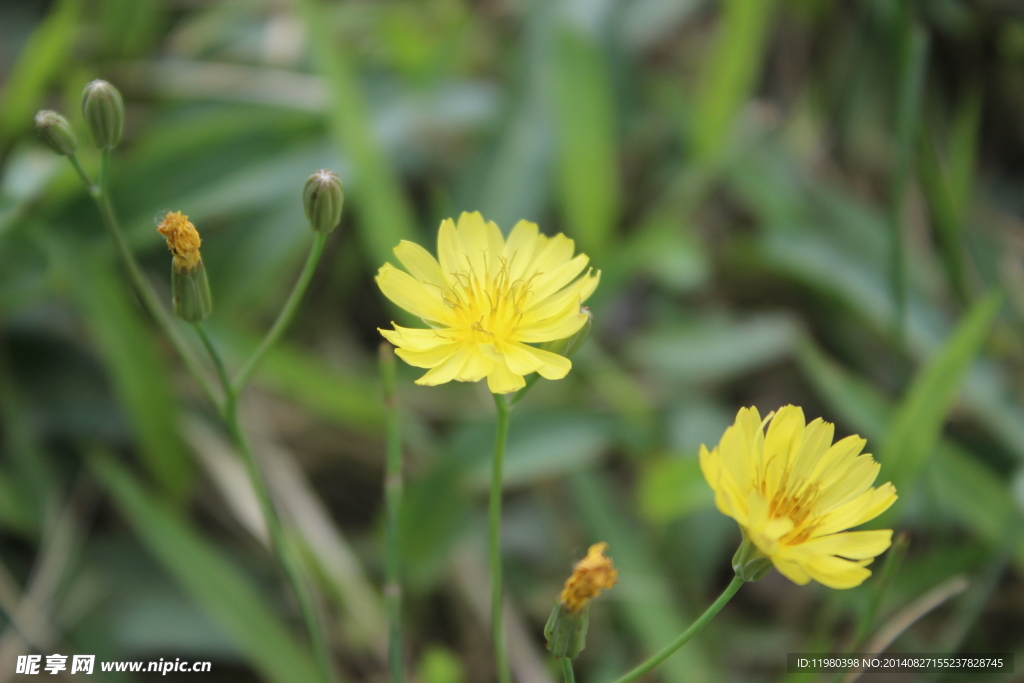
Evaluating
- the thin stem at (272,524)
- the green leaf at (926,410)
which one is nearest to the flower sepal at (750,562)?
the thin stem at (272,524)

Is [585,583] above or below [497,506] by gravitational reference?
below

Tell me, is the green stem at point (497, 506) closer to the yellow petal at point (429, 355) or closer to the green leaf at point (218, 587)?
the yellow petal at point (429, 355)

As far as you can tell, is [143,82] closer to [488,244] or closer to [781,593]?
[488,244]

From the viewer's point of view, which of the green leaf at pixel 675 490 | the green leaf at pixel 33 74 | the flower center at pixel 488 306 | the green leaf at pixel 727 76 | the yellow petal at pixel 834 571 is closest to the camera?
the yellow petal at pixel 834 571

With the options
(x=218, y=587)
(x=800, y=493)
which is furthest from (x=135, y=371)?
(x=800, y=493)

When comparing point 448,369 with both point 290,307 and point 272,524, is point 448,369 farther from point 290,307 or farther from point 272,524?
point 272,524

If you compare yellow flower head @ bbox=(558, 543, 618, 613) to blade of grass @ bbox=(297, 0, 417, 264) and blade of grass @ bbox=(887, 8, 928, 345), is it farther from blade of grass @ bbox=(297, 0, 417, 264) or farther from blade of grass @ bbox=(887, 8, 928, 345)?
blade of grass @ bbox=(297, 0, 417, 264)
